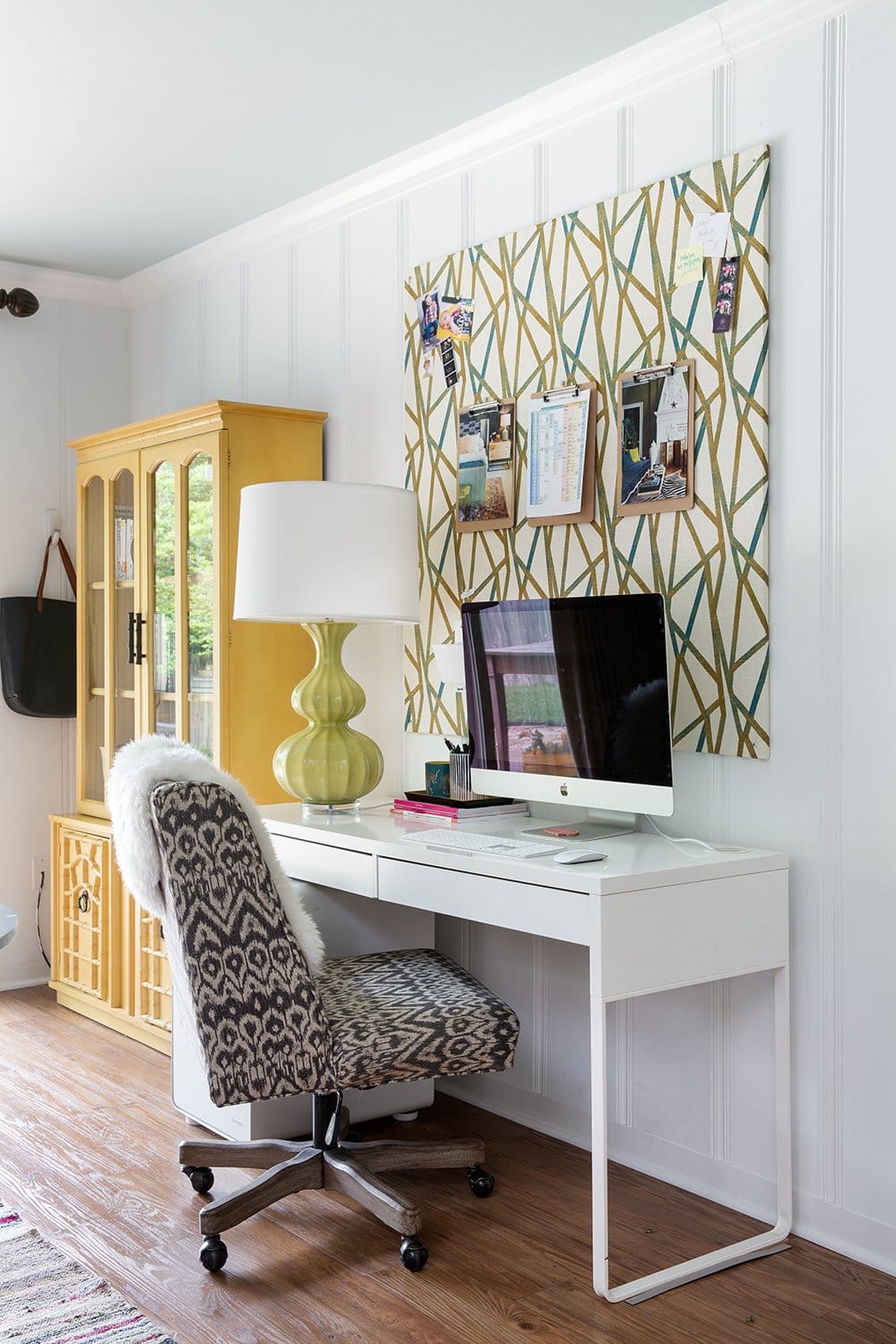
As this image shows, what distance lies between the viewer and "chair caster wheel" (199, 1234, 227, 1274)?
7.63 ft

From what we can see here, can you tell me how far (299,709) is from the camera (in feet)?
10.6

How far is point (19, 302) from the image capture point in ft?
14.5

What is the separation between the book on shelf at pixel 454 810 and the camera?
3.00m

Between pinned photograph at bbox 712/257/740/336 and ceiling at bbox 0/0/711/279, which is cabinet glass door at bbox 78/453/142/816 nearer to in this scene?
ceiling at bbox 0/0/711/279

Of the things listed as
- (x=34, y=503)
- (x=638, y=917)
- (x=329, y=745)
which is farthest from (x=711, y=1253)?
(x=34, y=503)

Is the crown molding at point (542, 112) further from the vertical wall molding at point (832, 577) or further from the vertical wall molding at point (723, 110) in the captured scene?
the vertical wall molding at point (832, 577)

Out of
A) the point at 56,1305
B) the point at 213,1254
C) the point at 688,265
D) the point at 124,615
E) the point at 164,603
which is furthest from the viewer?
the point at 124,615

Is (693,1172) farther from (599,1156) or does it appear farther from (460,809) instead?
(460,809)

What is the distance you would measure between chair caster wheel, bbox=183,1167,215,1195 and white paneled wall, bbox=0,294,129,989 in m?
1.98

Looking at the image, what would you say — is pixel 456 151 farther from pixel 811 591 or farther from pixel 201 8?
pixel 811 591

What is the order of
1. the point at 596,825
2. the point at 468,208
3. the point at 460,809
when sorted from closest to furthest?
1. the point at 596,825
2. the point at 460,809
3. the point at 468,208

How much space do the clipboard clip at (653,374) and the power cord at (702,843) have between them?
3.19 ft

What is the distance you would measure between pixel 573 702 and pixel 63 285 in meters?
2.91

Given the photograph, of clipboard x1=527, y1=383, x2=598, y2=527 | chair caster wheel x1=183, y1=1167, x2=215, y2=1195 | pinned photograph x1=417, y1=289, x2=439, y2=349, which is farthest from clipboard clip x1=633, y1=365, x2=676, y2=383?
chair caster wheel x1=183, y1=1167, x2=215, y2=1195
